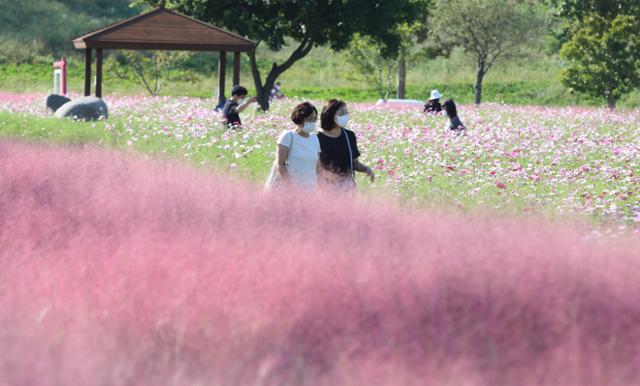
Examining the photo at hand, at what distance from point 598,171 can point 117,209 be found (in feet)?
34.3

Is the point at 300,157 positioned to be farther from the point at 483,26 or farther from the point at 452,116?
the point at 483,26

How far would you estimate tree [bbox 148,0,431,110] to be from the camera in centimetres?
3847

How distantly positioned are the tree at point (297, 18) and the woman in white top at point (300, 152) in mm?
28306

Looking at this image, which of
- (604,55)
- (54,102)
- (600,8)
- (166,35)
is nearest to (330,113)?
(166,35)

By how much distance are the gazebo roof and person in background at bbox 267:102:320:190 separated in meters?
21.4

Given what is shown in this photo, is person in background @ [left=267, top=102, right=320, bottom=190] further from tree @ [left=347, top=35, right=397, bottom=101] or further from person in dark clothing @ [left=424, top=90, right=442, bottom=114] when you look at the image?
tree @ [left=347, top=35, right=397, bottom=101]

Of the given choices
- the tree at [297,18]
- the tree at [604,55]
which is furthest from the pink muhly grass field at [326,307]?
the tree at [604,55]

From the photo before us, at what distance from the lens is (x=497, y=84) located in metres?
58.5

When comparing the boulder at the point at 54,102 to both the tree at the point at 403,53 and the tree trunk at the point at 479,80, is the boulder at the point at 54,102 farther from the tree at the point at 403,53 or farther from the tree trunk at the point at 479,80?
the tree trunk at the point at 479,80

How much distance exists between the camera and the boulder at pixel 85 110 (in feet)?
81.7

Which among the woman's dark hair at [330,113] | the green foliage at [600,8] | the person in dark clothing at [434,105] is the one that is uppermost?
the green foliage at [600,8]

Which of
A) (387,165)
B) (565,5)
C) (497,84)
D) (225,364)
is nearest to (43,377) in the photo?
(225,364)

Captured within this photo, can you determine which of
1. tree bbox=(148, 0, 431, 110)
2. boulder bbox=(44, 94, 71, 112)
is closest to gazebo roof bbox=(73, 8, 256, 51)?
boulder bbox=(44, 94, 71, 112)

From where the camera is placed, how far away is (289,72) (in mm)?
62531
